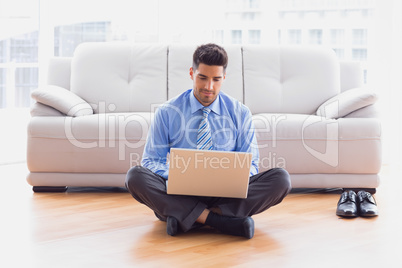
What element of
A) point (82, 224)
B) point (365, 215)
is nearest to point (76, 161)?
point (82, 224)

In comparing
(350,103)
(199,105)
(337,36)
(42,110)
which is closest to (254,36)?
(337,36)

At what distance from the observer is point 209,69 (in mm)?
2580

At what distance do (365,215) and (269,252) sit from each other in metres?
0.88

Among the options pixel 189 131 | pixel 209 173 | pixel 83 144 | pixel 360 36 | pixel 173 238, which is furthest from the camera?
pixel 360 36

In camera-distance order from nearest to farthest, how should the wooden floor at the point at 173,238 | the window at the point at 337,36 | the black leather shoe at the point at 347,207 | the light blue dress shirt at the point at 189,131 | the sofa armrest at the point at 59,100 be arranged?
the wooden floor at the point at 173,238 < the light blue dress shirt at the point at 189,131 < the black leather shoe at the point at 347,207 < the sofa armrest at the point at 59,100 < the window at the point at 337,36

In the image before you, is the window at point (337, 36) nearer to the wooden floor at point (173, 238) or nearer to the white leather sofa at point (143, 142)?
the white leather sofa at point (143, 142)

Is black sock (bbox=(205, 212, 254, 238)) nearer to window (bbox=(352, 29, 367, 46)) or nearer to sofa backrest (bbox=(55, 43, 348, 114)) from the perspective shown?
sofa backrest (bbox=(55, 43, 348, 114))

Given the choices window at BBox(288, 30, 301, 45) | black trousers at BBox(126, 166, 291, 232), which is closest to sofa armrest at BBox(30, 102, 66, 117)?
black trousers at BBox(126, 166, 291, 232)

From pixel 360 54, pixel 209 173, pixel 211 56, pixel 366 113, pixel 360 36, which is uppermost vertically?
pixel 360 36

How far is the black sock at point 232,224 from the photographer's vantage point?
99.0 inches

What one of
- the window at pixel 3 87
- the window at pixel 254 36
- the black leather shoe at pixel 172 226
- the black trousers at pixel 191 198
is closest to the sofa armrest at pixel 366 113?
the black trousers at pixel 191 198

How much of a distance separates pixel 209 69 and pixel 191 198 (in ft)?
1.87

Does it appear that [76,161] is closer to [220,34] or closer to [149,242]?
[149,242]

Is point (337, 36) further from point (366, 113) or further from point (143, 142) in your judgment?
point (143, 142)
